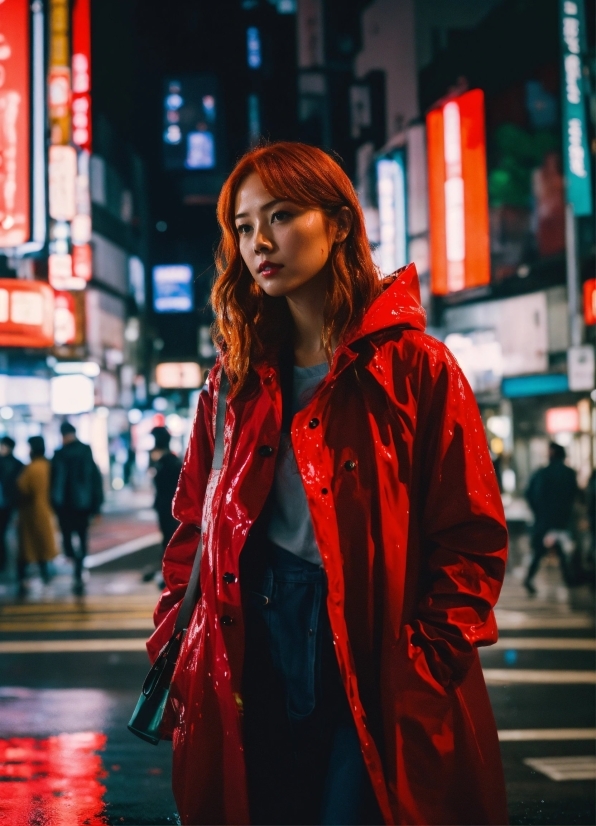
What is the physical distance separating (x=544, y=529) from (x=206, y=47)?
63128 millimetres

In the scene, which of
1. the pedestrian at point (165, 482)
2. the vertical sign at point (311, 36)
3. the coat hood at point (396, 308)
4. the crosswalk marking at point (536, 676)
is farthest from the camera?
the vertical sign at point (311, 36)

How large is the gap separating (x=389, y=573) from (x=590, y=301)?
51.4 ft

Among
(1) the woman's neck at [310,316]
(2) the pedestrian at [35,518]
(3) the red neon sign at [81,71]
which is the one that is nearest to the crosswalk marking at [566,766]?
(1) the woman's neck at [310,316]

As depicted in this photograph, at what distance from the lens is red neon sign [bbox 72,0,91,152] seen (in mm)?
22969

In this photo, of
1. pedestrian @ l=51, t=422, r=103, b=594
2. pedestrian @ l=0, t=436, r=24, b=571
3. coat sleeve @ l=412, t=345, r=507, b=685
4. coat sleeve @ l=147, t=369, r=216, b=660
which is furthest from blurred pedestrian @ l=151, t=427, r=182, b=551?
coat sleeve @ l=412, t=345, r=507, b=685

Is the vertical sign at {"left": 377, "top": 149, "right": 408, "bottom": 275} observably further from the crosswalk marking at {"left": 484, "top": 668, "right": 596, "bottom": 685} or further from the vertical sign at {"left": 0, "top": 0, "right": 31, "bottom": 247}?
the crosswalk marking at {"left": 484, "top": 668, "right": 596, "bottom": 685}

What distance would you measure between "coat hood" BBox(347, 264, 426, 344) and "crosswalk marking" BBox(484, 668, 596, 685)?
17.3ft

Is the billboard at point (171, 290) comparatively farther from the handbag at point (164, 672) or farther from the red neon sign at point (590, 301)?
the handbag at point (164, 672)

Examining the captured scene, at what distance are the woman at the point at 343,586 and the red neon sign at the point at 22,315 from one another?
1521cm

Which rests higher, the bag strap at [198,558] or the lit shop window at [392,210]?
the lit shop window at [392,210]

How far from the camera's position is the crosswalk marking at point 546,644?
802cm

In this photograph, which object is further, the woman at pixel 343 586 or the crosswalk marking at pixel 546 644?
the crosswalk marking at pixel 546 644

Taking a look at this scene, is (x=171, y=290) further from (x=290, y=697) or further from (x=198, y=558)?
(x=290, y=697)

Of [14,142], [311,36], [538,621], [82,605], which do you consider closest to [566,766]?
[538,621]
